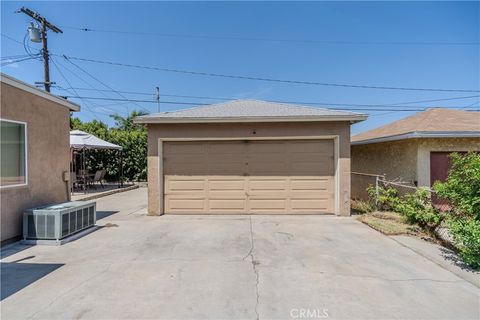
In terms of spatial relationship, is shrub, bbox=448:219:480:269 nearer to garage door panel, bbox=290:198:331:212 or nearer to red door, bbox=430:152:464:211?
garage door panel, bbox=290:198:331:212

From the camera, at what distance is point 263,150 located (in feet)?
27.0

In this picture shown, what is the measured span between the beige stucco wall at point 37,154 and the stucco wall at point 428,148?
10.4 m

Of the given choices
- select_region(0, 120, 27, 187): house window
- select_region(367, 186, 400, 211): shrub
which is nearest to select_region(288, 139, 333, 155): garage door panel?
select_region(367, 186, 400, 211): shrub

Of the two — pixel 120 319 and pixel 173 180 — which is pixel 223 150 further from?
pixel 120 319

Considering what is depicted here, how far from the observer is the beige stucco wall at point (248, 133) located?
7902mm

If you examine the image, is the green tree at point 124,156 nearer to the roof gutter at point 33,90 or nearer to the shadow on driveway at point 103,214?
the shadow on driveway at point 103,214

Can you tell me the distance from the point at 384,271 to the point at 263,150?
494 centimetres

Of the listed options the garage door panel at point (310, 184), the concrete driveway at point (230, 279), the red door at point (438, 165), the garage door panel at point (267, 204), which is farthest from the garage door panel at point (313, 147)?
the red door at point (438, 165)

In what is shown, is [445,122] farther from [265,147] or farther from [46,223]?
[46,223]

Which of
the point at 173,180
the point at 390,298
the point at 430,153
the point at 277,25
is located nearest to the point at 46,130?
the point at 173,180

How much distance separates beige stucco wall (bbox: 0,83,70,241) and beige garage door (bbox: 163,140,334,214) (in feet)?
9.15

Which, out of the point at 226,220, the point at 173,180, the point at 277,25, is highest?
the point at 277,25

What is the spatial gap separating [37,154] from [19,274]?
122 inches

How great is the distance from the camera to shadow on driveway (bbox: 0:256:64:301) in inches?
135
